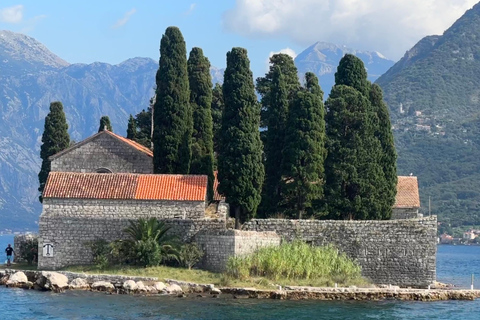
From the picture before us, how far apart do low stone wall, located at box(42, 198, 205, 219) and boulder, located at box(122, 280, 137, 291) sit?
14.9ft

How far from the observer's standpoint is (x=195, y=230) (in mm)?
48438

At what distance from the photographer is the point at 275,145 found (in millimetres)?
53406

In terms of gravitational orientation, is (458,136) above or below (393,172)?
above

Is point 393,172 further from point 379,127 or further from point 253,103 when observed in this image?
point 253,103

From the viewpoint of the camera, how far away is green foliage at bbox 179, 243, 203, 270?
156 feet

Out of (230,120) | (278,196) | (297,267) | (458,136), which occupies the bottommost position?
(297,267)

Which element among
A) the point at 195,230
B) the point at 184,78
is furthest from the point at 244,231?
the point at 184,78

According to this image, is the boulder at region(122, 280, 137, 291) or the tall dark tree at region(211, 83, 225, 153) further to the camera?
the tall dark tree at region(211, 83, 225, 153)

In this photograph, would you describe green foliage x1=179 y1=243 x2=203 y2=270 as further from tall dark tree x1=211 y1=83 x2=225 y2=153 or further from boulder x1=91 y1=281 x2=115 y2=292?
tall dark tree x1=211 y1=83 x2=225 y2=153

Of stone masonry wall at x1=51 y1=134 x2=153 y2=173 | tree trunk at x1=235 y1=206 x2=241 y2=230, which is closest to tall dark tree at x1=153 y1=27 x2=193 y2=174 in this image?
stone masonry wall at x1=51 y1=134 x2=153 y2=173

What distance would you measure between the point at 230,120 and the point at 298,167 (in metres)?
4.06

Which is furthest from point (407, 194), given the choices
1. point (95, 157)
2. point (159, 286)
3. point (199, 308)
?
point (199, 308)

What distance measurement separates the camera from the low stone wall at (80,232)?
159 feet

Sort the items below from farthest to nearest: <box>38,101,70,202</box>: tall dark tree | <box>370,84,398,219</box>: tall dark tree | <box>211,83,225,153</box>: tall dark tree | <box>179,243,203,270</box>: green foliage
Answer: <box>211,83,225,153</box>: tall dark tree → <box>38,101,70,202</box>: tall dark tree → <box>370,84,398,219</box>: tall dark tree → <box>179,243,203,270</box>: green foliage
